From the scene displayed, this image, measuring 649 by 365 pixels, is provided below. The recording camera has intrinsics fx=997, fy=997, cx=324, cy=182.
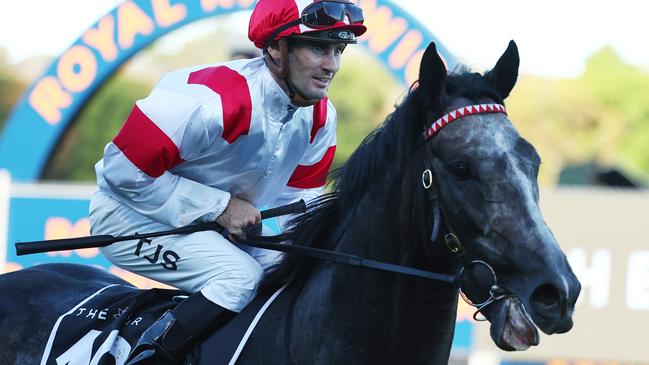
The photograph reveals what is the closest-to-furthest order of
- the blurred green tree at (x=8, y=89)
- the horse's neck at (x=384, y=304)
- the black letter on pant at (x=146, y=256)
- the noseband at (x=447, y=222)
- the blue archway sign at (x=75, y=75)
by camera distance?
1. the noseband at (x=447, y=222)
2. the horse's neck at (x=384, y=304)
3. the black letter on pant at (x=146, y=256)
4. the blue archway sign at (x=75, y=75)
5. the blurred green tree at (x=8, y=89)

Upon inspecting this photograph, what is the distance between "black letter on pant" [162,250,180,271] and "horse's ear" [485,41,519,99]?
1.25 metres

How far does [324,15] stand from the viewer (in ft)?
11.1

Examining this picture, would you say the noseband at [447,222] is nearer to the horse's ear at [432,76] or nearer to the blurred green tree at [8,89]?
the horse's ear at [432,76]

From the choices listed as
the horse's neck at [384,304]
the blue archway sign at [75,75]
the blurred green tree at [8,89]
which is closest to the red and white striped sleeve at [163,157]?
the horse's neck at [384,304]

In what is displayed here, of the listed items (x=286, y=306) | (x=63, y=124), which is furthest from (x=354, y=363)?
(x=63, y=124)

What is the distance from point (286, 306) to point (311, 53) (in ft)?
2.86

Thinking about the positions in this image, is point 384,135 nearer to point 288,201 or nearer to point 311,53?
point 311,53

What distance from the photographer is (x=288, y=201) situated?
13.5ft

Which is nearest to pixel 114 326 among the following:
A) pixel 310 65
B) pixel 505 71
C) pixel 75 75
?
pixel 310 65

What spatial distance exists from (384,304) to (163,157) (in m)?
0.89

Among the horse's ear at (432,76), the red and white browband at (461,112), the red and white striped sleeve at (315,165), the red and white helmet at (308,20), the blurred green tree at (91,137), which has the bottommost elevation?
the blurred green tree at (91,137)

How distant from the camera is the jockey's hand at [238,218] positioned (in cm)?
346

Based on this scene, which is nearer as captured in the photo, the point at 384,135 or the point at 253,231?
the point at 384,135

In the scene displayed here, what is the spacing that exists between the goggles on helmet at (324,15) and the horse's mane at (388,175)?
391mm
